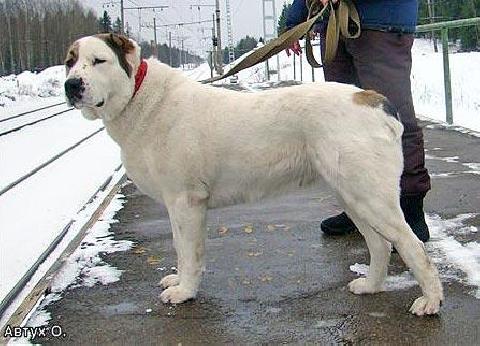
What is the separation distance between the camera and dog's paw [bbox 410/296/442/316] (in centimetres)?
344

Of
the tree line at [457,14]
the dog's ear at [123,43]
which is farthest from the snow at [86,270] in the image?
the tree line at [457,14]

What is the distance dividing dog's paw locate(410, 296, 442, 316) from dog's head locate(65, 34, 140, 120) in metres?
1.99

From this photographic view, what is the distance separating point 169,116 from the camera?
387 centimetres

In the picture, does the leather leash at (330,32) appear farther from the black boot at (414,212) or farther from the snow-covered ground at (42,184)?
the snow-covered ground at (42,184)

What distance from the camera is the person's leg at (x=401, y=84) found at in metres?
4.50

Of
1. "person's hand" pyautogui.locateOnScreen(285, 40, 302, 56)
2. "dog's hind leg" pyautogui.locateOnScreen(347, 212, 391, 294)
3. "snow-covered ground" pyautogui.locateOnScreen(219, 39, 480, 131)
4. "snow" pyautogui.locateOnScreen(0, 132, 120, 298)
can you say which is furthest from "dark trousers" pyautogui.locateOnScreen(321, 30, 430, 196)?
"snow-covered ground" pyautogui.locateOnScreen(219, 39, 480, 131)

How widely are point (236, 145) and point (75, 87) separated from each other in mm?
937

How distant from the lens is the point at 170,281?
407 cm

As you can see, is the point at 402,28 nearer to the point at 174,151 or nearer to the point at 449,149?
the point at 174,151

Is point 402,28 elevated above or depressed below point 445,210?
above

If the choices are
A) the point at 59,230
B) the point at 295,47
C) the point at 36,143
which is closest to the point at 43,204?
the point at 59,230

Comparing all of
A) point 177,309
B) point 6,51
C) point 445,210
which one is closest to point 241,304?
point 177,309

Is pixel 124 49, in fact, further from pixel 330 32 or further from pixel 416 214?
pixel 416 214

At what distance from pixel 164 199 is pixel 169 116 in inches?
18.9
